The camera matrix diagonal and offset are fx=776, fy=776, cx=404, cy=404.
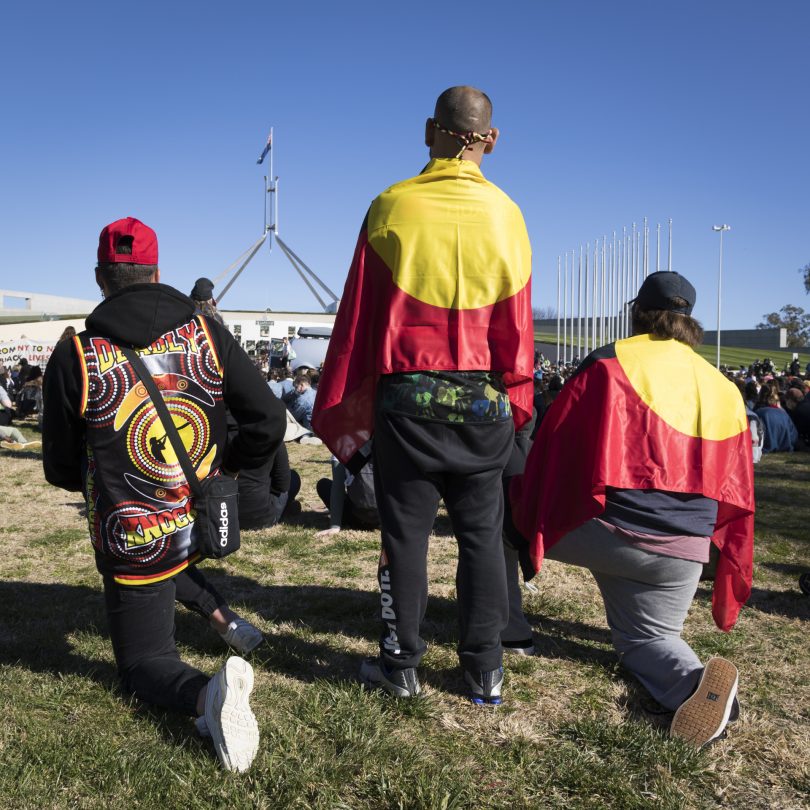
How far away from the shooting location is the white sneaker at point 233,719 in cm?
234

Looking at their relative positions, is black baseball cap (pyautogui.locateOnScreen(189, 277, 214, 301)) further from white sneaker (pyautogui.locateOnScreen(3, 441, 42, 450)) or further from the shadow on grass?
white sneaker (pyautogui.locateOnScreen(3, 441, 42, 450))

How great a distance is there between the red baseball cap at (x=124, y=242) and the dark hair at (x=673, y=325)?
1961 millimetres

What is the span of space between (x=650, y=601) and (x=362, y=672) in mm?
1153

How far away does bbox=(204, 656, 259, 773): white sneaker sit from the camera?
2.34 m

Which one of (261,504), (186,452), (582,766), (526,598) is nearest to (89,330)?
(186,452)

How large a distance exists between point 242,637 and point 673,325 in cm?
220

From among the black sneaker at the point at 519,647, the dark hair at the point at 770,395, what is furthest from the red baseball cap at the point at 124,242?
the dark hair at the point at 770,395

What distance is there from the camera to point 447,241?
8.93 feet

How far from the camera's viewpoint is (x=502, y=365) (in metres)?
2.82

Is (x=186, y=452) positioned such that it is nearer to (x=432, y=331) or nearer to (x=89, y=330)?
(x=89, y=330)

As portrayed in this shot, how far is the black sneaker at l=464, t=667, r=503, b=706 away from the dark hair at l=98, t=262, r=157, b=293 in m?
1.89

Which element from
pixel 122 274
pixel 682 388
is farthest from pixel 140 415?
pixel 682 388

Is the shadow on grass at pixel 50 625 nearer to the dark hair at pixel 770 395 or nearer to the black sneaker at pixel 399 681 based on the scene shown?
the black sneaker at pixel 399 681

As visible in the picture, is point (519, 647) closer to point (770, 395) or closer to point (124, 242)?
point (124, 242)
